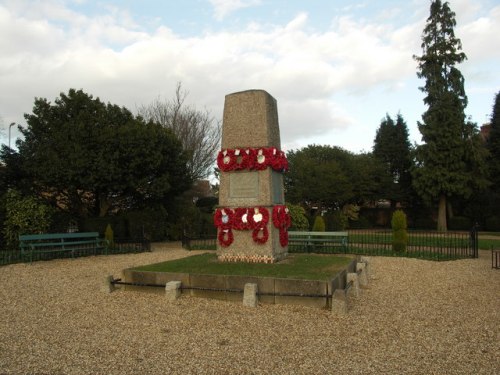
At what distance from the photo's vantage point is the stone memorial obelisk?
9.59m

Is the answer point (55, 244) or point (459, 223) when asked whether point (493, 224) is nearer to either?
point (459, 223)

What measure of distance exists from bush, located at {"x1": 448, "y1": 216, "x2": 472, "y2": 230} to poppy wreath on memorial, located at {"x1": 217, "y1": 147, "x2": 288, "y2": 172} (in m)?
25.8

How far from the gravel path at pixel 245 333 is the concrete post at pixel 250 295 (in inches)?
5.5

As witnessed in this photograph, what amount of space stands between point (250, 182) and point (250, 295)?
3339 millimetres

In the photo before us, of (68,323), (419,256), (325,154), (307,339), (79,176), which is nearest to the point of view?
(307,339)

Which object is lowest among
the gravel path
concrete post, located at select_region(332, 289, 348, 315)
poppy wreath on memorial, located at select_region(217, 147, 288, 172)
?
the gravel path

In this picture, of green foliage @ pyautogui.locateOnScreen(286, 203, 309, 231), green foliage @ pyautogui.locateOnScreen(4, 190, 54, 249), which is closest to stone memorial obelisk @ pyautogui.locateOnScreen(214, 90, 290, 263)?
green foliage @ pyautogui.locateOnScreen(286, 203, 309, 231)

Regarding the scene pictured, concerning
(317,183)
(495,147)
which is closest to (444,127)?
(495,147)

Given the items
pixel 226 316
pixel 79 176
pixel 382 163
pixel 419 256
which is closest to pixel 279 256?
pixel 226 316

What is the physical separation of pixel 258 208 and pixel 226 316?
336cm

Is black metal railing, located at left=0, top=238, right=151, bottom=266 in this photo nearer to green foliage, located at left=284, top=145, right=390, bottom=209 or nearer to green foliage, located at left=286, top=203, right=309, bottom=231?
green foliage, located at left=286, top=203, right=309, bottom=231

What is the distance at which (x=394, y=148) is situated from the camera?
40.8 metres

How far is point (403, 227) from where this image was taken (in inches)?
595

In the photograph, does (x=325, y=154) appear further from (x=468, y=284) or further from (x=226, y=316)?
(x=226, y=316)
